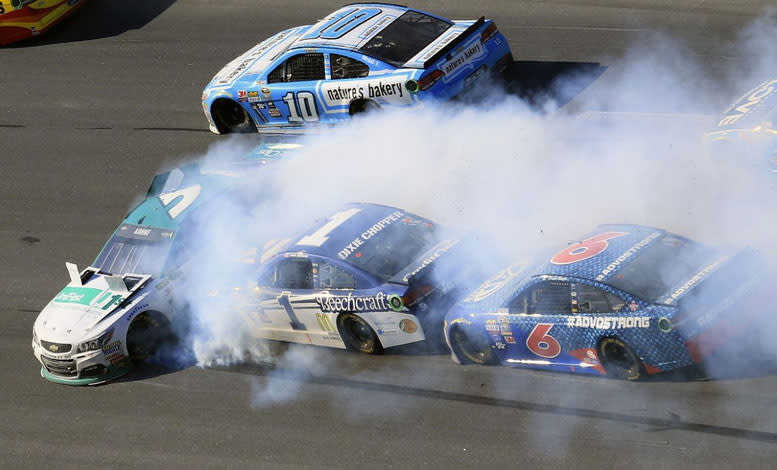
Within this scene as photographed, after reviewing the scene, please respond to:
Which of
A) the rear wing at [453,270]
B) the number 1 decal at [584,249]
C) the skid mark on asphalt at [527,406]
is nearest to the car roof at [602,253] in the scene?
the number 1 decal at [584,249]

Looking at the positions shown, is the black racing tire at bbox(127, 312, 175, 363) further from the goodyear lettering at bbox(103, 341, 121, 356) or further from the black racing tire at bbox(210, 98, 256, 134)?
the black racing tire at bbox(210, 98, 256, 134)

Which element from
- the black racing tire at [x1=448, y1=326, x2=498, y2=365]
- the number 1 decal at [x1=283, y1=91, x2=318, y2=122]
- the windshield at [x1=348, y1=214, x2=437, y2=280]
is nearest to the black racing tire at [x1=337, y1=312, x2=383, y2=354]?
the windshield at [x1=348, y1=214, x2=437, y2=280]

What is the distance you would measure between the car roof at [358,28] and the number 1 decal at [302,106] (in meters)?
0.70

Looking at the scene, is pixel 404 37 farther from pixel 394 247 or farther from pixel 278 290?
pixel 278 290

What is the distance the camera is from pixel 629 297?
9.21 metres

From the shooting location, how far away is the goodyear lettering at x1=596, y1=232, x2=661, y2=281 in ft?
31.1

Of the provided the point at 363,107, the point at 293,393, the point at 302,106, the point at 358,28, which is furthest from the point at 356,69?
the point at 293,393

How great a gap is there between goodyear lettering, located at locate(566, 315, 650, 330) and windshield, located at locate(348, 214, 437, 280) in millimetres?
2003

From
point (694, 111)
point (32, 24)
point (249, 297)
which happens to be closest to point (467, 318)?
point (249, 297)

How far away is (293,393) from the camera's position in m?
10.6

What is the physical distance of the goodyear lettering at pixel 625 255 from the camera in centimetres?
948

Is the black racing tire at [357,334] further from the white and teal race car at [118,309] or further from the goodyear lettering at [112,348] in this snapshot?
the goodyear lettering at [112,348]

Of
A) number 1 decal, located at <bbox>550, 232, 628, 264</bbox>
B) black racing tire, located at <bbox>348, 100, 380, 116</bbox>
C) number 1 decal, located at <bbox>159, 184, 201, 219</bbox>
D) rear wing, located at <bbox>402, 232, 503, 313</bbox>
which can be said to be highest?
number 1 decal, located at <bbox>550, 232, 628, 264</bbox>

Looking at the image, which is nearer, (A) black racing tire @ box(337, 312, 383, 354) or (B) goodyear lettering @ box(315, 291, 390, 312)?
(B) goodyear lettering @ box(315, 291, 390, 312)
